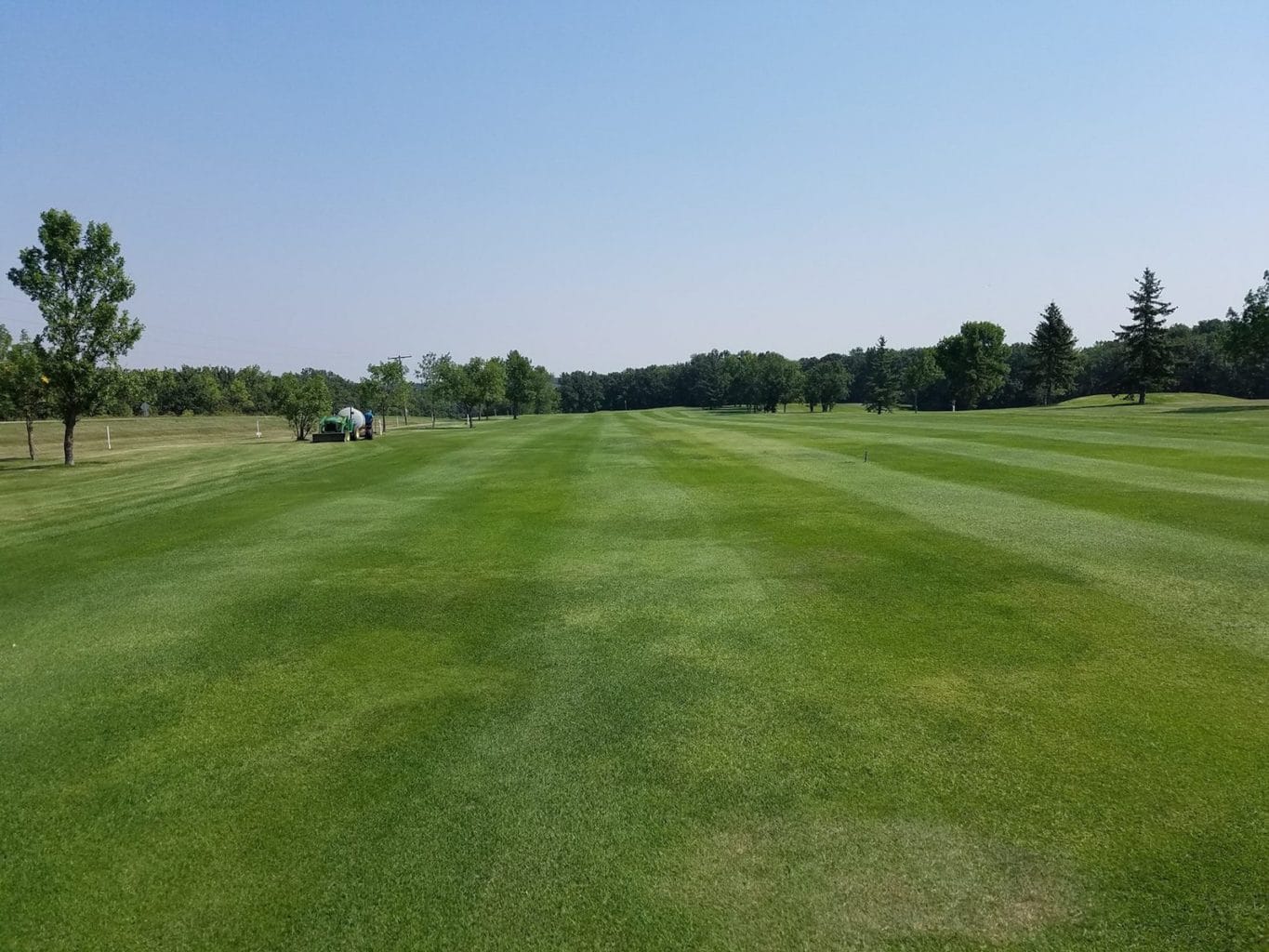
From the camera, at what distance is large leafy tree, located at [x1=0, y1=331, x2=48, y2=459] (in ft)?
101

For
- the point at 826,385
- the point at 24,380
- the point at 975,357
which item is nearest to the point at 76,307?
the point at 24,380

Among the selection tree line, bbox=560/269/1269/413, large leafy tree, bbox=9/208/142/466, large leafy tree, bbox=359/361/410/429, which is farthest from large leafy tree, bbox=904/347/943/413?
large leafy tree, bbox=9/208/142/466

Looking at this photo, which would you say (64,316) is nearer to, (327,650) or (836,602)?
(327,650)

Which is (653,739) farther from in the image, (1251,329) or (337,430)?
(1251,329)

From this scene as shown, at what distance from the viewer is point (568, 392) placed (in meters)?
200

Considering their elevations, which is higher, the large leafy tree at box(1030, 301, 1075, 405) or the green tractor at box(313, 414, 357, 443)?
the large leafy tree at box(1030, 301, 1075, 405)

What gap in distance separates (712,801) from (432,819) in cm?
178

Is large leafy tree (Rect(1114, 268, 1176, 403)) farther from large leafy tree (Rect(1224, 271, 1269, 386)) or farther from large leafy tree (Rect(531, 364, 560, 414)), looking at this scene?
large leafy tree (Rect(531, 364, 560, 414))

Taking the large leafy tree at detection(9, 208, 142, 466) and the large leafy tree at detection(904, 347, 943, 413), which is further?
the large leafy tree at detection(904, 347, 943, 413)

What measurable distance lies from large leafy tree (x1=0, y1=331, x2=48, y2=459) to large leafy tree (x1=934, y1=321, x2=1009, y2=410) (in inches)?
4044

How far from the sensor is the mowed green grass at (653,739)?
3807mm

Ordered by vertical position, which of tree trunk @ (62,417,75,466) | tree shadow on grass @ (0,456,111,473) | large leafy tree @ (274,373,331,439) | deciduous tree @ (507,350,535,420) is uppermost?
deciduous tree @ (507,350,535,420)

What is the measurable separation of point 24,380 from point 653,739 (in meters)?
38.2

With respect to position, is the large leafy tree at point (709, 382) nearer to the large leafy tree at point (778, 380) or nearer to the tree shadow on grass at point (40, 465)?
the large leafy tree at point (778, 380)
